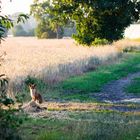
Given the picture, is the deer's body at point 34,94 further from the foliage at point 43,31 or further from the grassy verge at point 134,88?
the foliage at point 43,31

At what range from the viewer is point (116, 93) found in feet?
63.2

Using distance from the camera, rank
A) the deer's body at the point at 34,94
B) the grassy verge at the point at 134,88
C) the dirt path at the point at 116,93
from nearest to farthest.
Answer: the deer's body at the point at 34,94, the dirt path at the point at 116,93, the grassy verge at the point at 134,88

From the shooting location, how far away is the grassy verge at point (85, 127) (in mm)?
10516

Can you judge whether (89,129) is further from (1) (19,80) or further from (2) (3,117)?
(1) (19,80)

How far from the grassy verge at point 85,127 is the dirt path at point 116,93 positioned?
3311mm

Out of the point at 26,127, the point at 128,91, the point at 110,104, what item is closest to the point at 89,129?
the point at 26,127

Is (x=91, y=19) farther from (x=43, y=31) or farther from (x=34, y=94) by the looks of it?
(x=43, y=31)

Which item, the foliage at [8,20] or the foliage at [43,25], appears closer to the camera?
the foliage at [8,20]

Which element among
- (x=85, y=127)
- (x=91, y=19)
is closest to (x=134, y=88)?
(x=85, y=127)

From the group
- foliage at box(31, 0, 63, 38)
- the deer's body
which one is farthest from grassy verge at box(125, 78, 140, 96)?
foliage at box(31, 0, 63, 38)

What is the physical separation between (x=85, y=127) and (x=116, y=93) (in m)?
7.98

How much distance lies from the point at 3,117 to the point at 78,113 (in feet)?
17.5

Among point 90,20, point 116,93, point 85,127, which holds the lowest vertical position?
point 116,93

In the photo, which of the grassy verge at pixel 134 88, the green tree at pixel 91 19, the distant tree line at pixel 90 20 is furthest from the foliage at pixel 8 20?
the green tree at pixel 91 19
